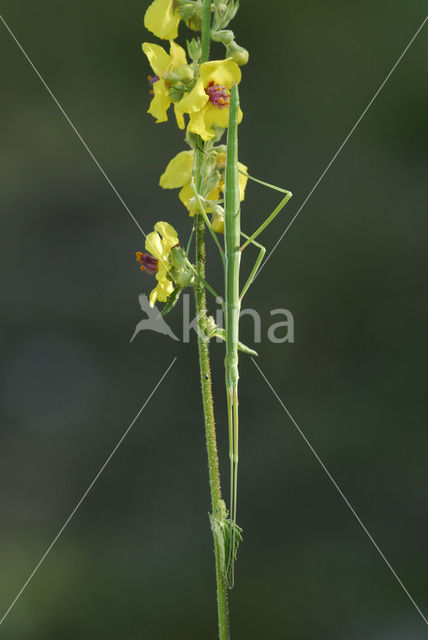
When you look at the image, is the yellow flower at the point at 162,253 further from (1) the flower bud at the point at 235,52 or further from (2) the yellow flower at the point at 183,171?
(1) the flower bud at the point at 235,52

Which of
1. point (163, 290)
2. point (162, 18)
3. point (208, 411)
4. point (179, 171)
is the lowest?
point (208, 411)

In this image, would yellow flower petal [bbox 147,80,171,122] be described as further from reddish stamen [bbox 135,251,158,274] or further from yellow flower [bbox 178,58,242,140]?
reddish stamen [bbox 135,251,158,274]

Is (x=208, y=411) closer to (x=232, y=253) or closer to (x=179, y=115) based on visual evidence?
(x=232, y=253)

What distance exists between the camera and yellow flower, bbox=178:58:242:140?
0.55 m

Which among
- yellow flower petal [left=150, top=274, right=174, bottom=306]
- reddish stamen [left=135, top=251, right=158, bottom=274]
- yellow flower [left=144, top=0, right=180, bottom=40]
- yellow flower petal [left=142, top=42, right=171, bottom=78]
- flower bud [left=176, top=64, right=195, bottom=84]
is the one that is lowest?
yellow flower petal [left=150, top=274, right=174, bottom=306]

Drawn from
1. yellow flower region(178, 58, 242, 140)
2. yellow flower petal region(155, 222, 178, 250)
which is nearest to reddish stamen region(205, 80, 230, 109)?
yellow flower region(178, 58, 242, 140)

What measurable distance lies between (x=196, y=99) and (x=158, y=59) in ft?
0.21

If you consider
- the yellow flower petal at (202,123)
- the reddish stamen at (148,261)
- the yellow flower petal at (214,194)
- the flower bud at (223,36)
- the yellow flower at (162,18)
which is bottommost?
the reddish stamen at (148,261)

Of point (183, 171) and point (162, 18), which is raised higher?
point (162, 18)

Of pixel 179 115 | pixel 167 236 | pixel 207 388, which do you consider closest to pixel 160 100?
pixel 179 115

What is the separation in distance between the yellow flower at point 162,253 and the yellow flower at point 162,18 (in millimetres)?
172

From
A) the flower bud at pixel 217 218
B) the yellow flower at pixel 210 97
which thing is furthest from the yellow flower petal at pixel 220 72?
the flower bud at pixel 217 218

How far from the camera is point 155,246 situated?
0.60m

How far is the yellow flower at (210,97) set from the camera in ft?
1.79
